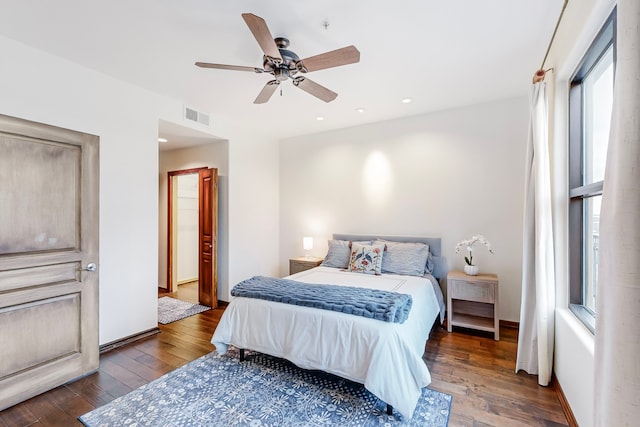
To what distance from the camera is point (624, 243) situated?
0.81m

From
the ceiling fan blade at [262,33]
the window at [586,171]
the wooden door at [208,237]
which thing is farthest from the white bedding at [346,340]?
the ceiling fan blade at [262,33]

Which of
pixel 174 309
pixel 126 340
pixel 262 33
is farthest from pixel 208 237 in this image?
pixel 262 33

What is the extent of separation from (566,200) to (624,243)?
1.84m

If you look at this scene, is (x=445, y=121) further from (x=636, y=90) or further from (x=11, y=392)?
(x=11, y=392)

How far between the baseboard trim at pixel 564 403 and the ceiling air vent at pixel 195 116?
4571mm

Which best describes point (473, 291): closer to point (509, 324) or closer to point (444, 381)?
point (509, 324)

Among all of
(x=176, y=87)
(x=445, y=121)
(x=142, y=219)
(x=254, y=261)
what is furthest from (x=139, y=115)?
(x=445, y=121)

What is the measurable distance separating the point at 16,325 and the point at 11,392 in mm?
469

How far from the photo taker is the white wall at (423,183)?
366cm

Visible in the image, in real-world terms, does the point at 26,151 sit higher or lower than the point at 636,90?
higher

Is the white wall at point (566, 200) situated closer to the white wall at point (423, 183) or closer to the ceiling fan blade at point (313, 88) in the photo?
the white wall at point (423, 183)

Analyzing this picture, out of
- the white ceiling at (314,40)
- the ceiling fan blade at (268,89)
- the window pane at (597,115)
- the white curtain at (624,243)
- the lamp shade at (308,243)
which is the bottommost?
the lamp shade at (308,243)

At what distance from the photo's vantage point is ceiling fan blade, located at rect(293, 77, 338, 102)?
251 centimetres

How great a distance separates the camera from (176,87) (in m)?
3.32
